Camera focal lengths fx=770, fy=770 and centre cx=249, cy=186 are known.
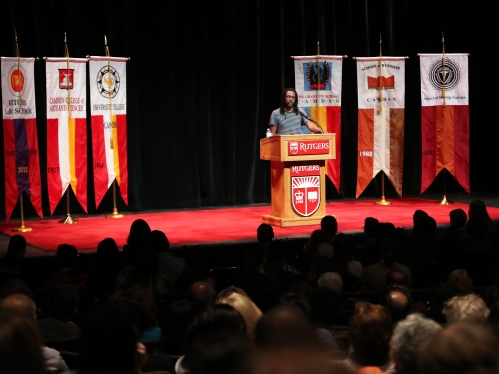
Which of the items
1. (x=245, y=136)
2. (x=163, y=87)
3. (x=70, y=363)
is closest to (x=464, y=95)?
(x=245, y=136)

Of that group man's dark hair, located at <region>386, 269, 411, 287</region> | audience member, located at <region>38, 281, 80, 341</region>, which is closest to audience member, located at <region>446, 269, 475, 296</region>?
man's dark hair, located at <region>386, 269, 411, 287</region>

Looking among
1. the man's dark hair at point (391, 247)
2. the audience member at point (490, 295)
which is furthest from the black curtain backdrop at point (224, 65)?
the audience member at point (490, 295)

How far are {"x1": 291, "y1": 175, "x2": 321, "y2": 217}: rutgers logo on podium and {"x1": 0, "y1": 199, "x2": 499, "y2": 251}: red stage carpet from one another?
198 mm

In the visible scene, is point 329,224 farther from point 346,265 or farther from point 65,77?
point 65,77

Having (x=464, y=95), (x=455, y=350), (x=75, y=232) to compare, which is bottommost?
(x=75, y=232)

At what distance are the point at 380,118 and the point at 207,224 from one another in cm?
316

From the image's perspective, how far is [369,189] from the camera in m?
11.7

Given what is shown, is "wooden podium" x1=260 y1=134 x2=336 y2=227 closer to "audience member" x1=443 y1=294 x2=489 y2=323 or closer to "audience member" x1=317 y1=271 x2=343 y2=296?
"audience member" x1=317 y1=271 x2=343 y2=296

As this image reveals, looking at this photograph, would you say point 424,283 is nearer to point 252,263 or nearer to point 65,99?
point 252,263

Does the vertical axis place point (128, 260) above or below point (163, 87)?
below

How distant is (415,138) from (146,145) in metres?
4.22

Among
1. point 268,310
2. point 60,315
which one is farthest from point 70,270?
point 268,310

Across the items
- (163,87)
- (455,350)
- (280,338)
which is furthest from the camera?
(163,87)

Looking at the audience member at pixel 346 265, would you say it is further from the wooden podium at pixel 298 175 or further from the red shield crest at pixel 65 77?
the red shield crest at pixel 65 77
